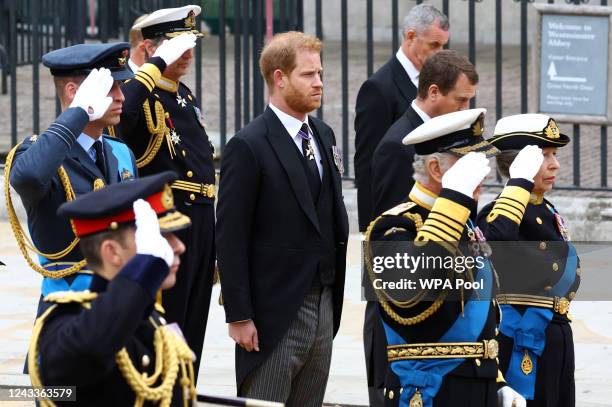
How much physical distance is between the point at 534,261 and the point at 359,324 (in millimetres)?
2872

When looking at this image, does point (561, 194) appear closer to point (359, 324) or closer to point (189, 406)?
point (359, 324)

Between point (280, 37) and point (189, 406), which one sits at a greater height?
point (280, 37)

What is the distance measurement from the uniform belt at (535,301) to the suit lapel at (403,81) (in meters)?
1.35

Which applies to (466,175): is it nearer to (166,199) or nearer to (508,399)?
(508,399)

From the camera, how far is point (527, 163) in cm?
584

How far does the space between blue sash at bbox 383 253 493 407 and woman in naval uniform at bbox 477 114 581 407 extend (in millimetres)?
867

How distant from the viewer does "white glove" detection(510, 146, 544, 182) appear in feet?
19.1

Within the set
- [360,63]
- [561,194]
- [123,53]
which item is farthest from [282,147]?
[360,63]

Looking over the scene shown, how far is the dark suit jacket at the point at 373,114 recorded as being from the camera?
7199mm

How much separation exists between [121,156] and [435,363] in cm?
149

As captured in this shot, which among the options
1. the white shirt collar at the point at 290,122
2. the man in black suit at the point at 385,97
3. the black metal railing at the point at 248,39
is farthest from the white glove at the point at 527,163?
the black metal railing at the point at 248,39

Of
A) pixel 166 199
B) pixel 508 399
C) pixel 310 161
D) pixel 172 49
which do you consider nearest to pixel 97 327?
pixel 166 199

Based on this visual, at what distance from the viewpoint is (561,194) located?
11.5 meters

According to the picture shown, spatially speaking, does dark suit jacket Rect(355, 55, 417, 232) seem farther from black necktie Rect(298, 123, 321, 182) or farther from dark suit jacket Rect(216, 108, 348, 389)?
dark suit jacket Rect(216, 108, 348, 389)
